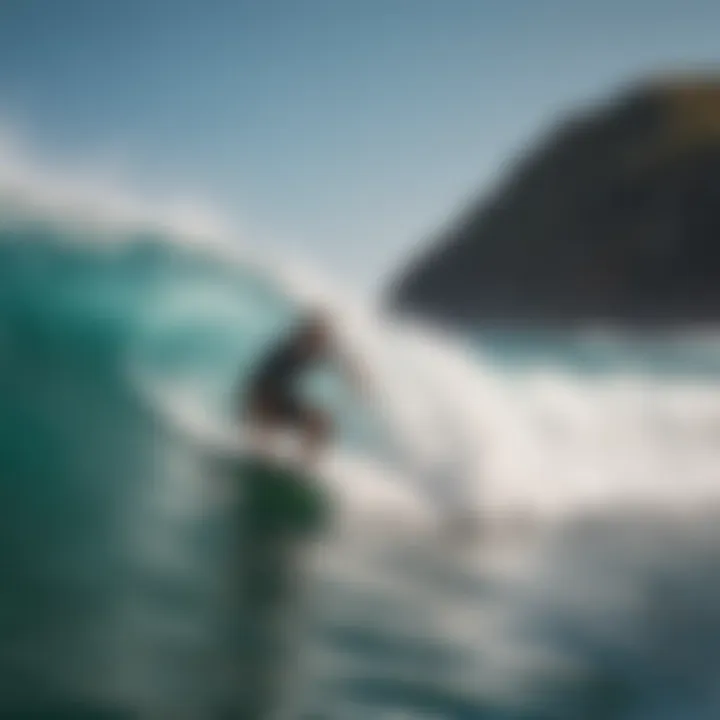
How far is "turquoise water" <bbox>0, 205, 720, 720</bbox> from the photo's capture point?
1.59 meters

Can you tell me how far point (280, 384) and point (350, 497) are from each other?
17 centimetres

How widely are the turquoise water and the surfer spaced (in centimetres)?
3

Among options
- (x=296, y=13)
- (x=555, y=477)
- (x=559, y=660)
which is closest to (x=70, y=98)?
(x=296, y=13)

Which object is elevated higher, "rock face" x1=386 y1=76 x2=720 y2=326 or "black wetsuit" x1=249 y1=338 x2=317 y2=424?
"rock face" x1=386 y1=76 x2=720 y2=326

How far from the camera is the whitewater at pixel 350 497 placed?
1.59 meters

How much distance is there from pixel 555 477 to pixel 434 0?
0.66 meters

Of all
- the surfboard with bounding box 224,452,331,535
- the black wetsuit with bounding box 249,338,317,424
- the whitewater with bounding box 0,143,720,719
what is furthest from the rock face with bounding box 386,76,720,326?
A: the surfboard with bounding box 224,452,331,535

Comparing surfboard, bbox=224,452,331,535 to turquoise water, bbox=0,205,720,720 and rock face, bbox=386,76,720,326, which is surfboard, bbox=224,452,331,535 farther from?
rock face, bbox=386,76,720,326

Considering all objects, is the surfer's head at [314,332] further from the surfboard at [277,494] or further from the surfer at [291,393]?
the surfboard at [277,494]

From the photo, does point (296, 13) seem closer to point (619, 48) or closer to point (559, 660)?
point (619, 48)

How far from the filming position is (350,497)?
5.45ft

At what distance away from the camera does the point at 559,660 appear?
5.26 feet

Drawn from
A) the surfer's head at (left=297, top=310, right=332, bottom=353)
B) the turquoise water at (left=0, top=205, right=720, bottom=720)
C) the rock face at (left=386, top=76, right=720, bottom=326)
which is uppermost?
the rock face at (left=386, top=76, right=720, bottom=326)

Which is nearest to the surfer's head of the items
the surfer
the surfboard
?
the surfer
